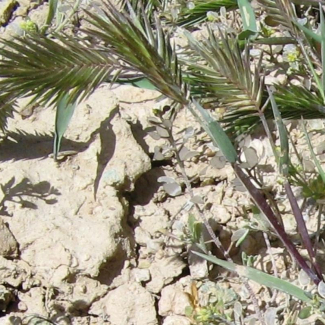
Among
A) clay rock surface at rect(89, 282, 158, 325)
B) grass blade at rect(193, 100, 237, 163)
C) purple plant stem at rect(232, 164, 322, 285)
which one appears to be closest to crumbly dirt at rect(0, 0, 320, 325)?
clay rock surface at rect(89, 282, 158, 325)

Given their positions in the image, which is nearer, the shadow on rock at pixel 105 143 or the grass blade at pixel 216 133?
the grass blade at pixel 216 133

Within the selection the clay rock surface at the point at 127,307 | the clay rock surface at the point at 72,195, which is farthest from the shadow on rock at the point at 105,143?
the clay rock surface at the point at 127,307

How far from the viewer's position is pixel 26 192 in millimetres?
1565

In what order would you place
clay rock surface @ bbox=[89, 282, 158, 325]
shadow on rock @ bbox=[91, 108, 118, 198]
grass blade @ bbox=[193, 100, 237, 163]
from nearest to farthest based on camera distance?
grass blade @ bbox=[193, 100, 237, 163], clay rock surface @ bbox=[89, 282, 158, 325], shadow on rock @ bbox=[91, 108, 118, 198]

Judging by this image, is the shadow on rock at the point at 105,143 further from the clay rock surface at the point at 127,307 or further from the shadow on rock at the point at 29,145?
the clay rock surface at the point at 127,307

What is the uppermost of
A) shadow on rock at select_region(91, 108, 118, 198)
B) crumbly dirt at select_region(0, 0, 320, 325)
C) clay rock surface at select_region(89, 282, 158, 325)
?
shadow on rock at select_region(91, 108, 118, 198)

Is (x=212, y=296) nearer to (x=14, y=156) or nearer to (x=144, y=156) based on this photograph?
(x=144, y=156)

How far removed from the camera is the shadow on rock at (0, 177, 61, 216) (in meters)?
1.54

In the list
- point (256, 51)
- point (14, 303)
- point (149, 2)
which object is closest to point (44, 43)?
point (14, 303)

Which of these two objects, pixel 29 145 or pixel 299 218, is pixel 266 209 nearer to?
pixel 299 218

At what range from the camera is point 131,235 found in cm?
157

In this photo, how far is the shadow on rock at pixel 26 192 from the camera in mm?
1544

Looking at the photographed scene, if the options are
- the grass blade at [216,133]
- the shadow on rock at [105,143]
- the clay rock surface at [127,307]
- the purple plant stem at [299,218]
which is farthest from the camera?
the shadow on rock at [105,143]

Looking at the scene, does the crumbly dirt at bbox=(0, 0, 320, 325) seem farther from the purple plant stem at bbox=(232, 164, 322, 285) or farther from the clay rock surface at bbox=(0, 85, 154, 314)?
the purple plant stem at bbox=(232, 164, 322, 285)
